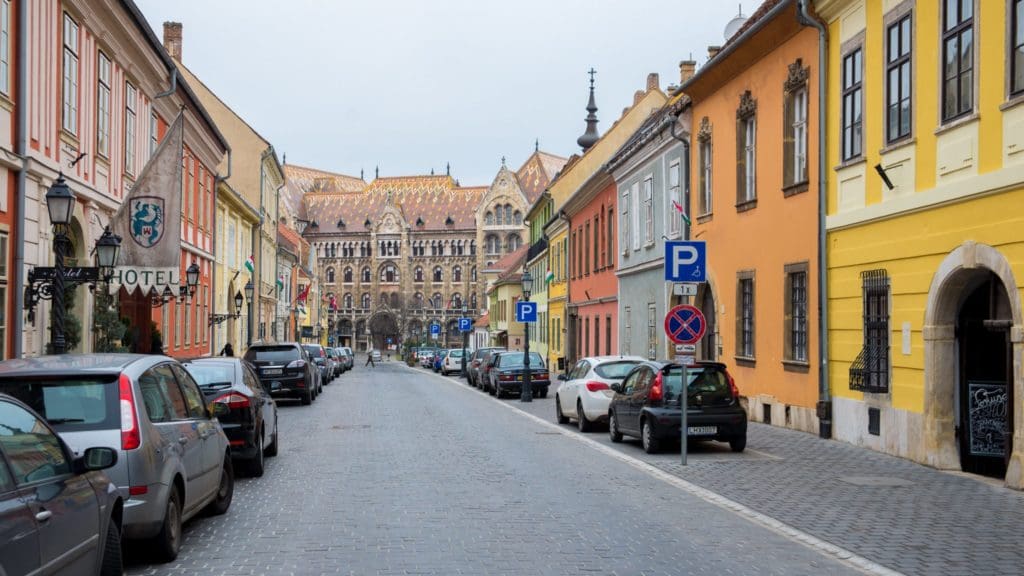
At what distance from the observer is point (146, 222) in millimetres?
17422

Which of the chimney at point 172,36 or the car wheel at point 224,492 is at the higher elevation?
the chimney at point 172,36

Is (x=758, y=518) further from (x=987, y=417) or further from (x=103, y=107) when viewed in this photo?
(x=103, y=107)

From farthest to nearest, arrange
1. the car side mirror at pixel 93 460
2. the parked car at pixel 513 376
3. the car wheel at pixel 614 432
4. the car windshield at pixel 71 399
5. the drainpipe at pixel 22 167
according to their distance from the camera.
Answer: the parked car at pixel 513 376
the car wheel at pixel 614 432
the drainpipe at pixel 22 167
the car windshield at pixel 71 399
the car side mirror at pixel 93 460

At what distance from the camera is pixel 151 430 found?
308 inches

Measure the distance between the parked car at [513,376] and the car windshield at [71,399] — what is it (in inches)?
1018

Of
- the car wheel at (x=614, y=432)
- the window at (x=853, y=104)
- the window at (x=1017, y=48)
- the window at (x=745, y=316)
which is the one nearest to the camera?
the window at (x=1017, y=48)

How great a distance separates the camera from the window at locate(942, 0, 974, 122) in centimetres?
1364

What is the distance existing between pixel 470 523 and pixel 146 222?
1004 cm

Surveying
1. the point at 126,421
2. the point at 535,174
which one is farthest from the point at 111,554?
the point at 535,174

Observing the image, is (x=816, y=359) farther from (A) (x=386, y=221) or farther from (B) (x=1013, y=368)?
(A) (x=386, y=221)

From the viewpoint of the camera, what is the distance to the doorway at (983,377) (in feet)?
44.2

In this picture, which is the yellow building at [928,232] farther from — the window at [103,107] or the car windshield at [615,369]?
the window at [103,107]

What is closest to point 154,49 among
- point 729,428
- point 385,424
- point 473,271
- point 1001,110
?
point 385,424

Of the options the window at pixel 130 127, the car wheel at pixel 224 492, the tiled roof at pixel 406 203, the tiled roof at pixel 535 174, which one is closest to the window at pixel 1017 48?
the car wheel at pixel 224 492
